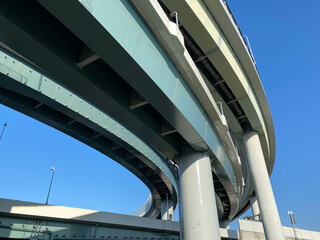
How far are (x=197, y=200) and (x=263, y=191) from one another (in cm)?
659

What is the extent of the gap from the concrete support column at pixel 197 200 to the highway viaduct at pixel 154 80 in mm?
28

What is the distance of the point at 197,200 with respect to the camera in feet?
21.6

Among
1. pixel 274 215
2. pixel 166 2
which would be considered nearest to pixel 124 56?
pixel 166 2

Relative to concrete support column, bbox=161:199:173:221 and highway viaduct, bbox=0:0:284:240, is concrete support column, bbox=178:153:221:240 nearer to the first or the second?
highway viaduct, bbox=0:0:284:240

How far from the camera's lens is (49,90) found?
29.8ft

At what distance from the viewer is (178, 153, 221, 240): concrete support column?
6.26 m

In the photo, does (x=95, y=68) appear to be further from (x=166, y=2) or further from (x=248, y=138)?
(x=248, y=138)

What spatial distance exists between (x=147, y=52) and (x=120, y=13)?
95cm

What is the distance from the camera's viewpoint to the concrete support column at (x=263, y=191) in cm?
1049

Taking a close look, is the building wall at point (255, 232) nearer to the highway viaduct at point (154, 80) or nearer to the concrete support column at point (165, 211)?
the concrete support column at point (165, 211)

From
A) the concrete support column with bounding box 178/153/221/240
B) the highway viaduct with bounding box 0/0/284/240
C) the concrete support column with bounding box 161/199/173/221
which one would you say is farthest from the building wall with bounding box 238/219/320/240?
the concrete support column with bounding box 178/153/221/240

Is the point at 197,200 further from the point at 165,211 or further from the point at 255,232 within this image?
the point at 255,232

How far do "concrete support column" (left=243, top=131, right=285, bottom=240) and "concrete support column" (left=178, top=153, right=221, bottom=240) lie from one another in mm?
5555

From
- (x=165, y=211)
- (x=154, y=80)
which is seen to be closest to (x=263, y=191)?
→ (x=154, y=80)
